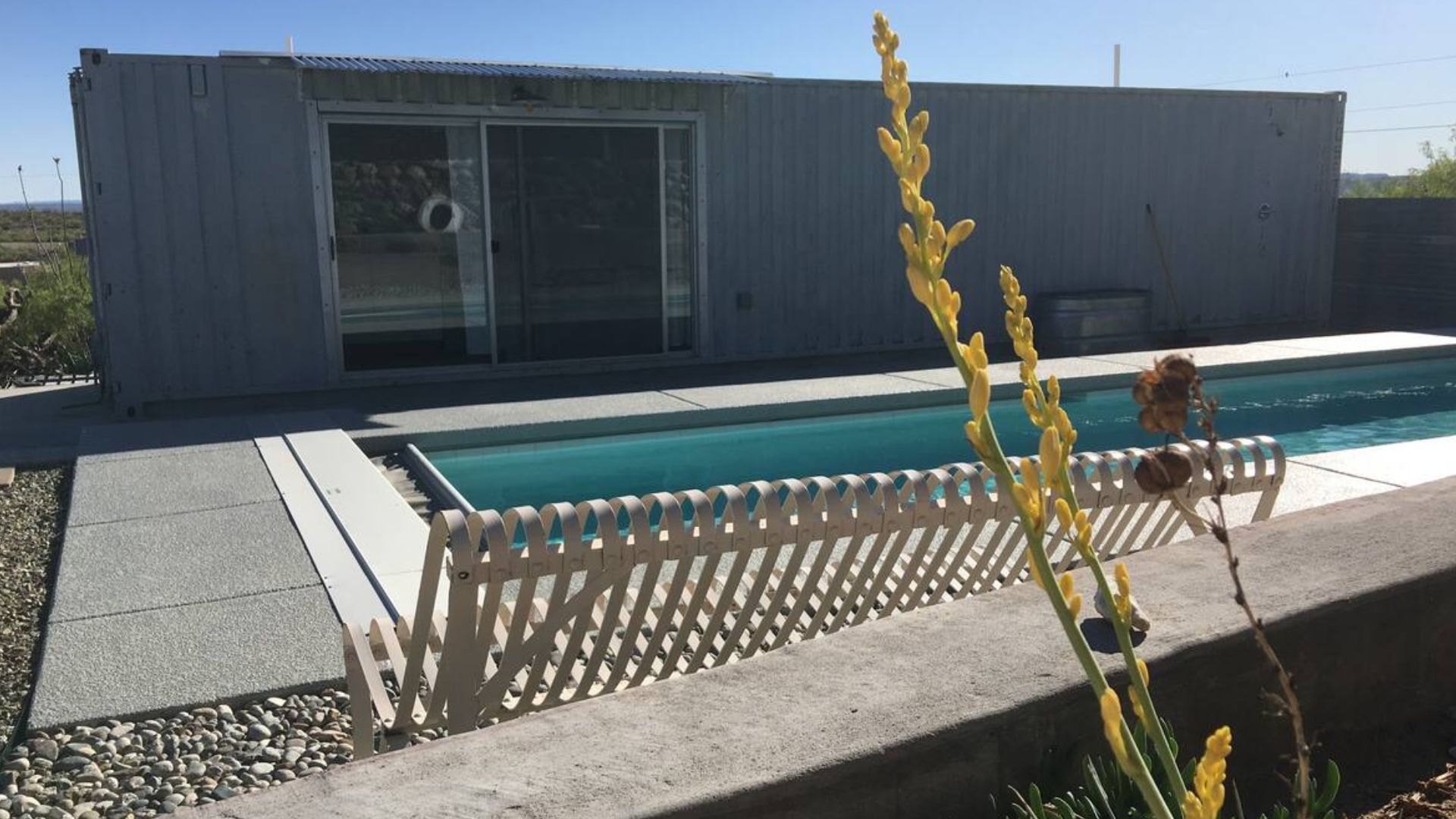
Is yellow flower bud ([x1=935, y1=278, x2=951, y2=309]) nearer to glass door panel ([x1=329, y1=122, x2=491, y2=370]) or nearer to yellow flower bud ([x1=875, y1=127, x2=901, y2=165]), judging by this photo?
yellow flower bud ([x1=875, y1=127, x2=901, y2=165])

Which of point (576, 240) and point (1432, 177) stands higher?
point (1432, 177)

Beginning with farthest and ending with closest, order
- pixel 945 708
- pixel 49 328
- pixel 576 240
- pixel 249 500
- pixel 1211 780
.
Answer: pixel 49 328, pixel 576 240, pixel 249 500, pixel 945 708, pixel 1211 780

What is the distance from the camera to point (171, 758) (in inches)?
127

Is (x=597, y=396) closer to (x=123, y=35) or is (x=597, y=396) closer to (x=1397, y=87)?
(x=123, y=35)

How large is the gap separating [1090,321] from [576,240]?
5070mm

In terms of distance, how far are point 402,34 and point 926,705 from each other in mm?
13938

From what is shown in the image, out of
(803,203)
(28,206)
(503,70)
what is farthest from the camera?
(28,206)

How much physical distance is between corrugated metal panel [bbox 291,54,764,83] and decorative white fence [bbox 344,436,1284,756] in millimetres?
6278

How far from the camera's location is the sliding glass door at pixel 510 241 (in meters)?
9.76

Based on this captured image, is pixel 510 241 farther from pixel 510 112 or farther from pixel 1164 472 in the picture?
pixel 1164 472

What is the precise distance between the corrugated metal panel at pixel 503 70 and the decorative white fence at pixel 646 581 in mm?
6278

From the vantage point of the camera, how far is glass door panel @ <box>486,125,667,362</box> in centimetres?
1017

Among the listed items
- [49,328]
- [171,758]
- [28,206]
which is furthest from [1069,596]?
[28,206]

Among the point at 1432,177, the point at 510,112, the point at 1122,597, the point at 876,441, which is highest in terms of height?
the point at 510,112
